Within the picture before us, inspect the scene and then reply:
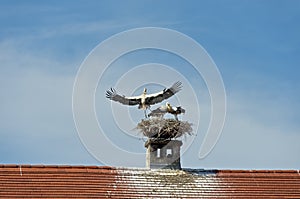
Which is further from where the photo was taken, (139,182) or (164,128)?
(164,128)

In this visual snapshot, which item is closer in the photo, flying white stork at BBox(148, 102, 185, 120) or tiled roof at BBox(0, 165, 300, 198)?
tiled roof at BBox(0, 165, 300, 198)

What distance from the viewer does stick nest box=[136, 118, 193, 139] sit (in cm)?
2888

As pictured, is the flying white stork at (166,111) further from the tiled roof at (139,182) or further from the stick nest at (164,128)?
the tiled roof at (139,182)

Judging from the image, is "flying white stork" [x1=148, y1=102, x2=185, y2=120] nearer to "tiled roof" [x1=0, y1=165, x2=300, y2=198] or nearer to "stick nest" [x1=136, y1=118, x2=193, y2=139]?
"stick nest" [x1=136, y1=118, x2=193, y2=139]

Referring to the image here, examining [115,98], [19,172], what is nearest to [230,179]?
[115,98]

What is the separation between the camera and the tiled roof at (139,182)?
25.4m

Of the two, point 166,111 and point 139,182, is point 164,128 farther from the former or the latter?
point 139,182

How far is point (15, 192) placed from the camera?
81.8 ft

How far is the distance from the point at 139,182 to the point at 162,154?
102 inches

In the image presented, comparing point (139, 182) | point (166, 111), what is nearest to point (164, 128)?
point (166, 111)

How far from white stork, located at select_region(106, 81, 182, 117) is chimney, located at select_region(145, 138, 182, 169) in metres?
1.42

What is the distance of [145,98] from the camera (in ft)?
95.2

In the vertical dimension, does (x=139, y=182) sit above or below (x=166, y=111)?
below

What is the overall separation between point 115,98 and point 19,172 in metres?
4.76
